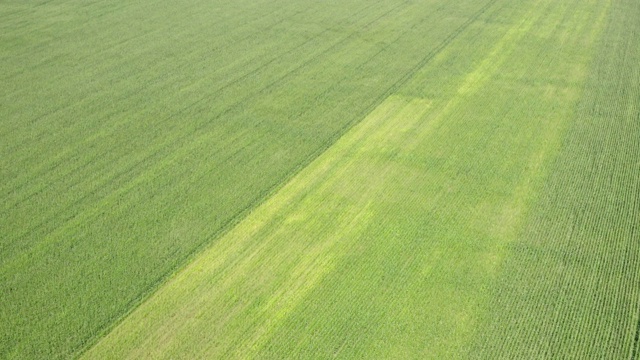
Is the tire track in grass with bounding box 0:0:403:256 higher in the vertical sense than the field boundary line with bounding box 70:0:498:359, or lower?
higher

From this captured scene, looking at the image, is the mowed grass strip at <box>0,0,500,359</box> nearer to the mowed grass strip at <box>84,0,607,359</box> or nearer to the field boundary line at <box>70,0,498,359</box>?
the field boundary line at <box>70,0,498,359</box>

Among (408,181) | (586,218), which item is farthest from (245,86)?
(586,218)

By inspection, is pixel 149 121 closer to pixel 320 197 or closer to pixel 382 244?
pixel 320 197

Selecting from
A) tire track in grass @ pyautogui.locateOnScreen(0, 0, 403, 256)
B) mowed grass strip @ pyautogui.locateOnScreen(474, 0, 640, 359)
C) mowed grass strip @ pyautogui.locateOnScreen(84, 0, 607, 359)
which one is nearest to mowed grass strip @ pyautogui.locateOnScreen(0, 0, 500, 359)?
tire track in grass @ pyautogui.locateOnScreen(0, 0, 403, 256)

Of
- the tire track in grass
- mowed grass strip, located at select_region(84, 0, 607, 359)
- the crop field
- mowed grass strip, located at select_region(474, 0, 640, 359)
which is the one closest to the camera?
mowed grass strip, located at select_region(474, 0, 640, 359)

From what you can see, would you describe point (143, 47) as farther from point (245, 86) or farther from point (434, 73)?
point (434, 73)

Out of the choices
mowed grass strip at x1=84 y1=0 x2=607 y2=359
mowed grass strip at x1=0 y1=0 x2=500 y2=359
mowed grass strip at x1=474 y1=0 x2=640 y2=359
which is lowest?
mowed grass strip at x1=474 y1=0 x2=640 y2=359

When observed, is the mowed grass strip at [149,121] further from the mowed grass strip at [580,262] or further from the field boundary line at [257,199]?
the mowed grass strip at [580,262]

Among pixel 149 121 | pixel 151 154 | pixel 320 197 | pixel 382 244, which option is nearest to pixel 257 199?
pixel 320 197
